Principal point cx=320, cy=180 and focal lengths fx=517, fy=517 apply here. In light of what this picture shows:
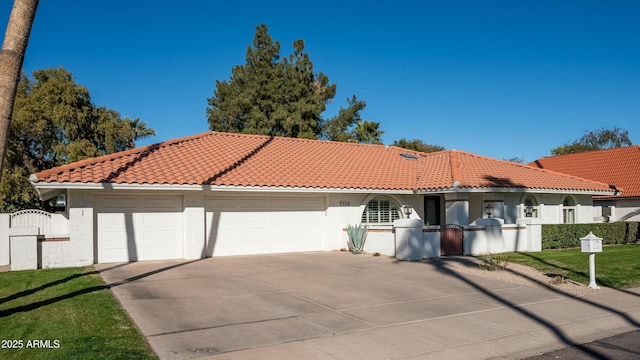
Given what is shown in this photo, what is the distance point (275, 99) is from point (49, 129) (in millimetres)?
15234

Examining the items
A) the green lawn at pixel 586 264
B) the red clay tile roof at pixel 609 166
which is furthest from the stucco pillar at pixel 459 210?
the red clay tile roof at pixel 609 166

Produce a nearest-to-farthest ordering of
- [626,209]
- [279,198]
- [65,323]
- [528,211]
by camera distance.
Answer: [65,323], [279,198], [528,211], [626,209]

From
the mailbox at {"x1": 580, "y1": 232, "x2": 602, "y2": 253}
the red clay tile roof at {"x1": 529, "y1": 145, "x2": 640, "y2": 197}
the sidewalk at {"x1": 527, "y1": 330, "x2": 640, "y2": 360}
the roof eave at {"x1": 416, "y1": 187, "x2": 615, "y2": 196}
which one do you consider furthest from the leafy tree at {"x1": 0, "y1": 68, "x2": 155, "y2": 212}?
the red clay tile roof at {"x1": 529, "y1": 145, "x2": 640, "y2": 197}

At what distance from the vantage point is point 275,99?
38.5 meters

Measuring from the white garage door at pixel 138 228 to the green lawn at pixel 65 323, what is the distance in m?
4.23

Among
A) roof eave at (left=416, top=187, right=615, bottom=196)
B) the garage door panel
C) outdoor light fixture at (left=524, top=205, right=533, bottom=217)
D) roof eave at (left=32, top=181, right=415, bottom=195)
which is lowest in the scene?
outdoor light fixture at (left=524, top=205, right=533, bottom=217)

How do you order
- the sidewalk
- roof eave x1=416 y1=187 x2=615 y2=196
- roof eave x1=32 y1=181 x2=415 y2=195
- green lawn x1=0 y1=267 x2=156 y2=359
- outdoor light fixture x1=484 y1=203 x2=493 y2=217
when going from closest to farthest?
green lawn x1=0 y1=267 x2=156 y2=359 → the sidewalk → roof eave x1=32 y1=181 x2=415 y2=195 → roof eave x1=416 y1=187 x2=615 y2=196 → outdoor light fixture x1=484 y1=203 x2=493 y2=217

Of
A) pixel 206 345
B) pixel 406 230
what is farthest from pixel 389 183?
pixel 206 345

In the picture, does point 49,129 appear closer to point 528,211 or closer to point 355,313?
point 528,211

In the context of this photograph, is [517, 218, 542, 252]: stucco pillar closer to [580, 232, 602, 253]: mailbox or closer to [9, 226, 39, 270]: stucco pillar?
[580, 232, 602, 253]: mailbox

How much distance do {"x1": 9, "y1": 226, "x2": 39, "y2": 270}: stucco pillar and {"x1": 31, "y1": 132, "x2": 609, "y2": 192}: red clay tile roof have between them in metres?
1.41

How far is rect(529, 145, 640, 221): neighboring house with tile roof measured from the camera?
2983 cm

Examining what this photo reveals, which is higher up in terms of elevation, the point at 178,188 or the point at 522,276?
the point at 178,188

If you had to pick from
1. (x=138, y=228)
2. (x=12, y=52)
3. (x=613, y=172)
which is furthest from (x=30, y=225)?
(x=613, y=172)
